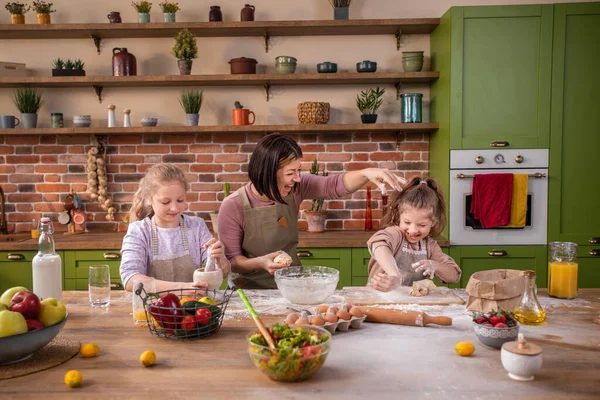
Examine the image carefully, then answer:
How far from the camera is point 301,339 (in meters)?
1.31

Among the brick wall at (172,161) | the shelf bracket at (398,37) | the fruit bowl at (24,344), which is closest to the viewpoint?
the fruit bowl at (24,344)

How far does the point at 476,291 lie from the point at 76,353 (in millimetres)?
1228

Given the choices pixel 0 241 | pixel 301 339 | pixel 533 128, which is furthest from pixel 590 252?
pixel 0 241

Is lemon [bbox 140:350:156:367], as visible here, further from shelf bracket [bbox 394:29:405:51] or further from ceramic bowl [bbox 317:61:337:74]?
shelf bracket [bbox 394:29:405:51]

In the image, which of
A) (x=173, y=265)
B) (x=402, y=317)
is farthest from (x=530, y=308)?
(x=173, y=265)

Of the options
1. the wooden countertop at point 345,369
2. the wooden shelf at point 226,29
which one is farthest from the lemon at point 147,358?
the wooden shelf at point 226,29

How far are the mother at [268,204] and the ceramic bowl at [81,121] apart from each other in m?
1.85

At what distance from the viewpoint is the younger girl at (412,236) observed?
2.25 meters

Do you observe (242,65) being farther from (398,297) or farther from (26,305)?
(26,305)

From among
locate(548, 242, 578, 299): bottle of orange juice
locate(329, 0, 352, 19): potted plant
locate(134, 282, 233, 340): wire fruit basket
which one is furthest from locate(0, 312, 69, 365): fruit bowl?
locate(329, 0, 352, 19): potted plant

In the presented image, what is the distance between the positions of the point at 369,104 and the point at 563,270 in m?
2.17

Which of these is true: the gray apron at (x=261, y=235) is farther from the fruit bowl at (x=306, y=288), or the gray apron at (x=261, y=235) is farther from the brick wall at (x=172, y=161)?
the brick wall at (x=172, y=161)

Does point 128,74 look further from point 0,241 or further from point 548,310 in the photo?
point 548,310

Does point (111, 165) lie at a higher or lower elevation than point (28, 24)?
lower
